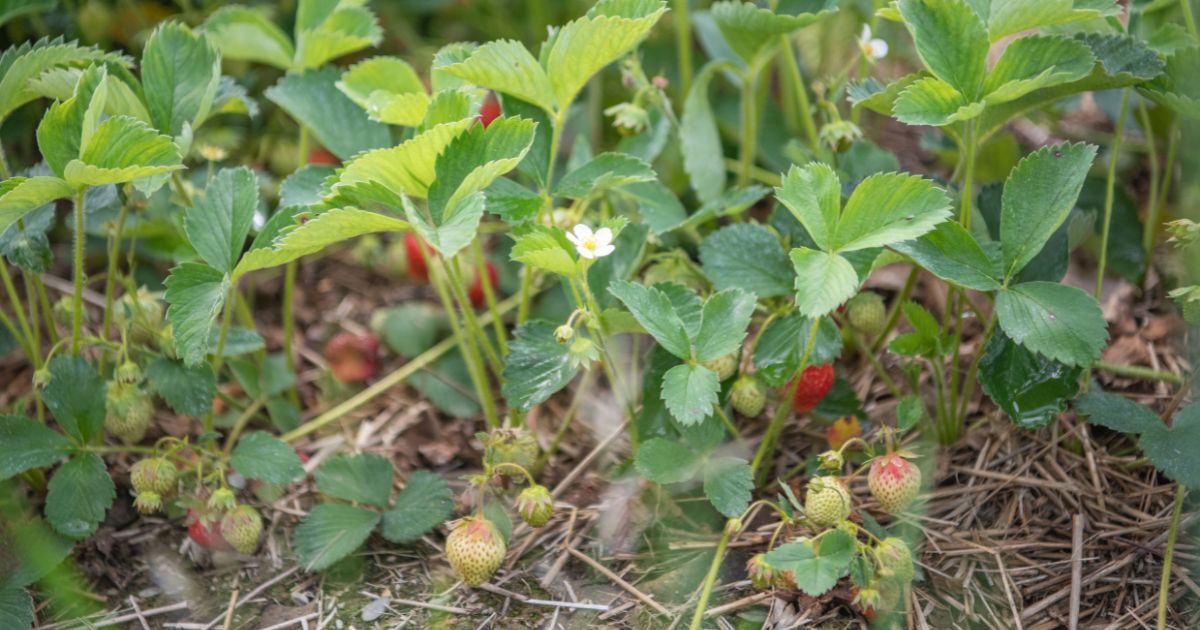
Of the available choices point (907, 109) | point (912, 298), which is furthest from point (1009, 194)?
point (912, 298)

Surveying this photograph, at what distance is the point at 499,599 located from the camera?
148 cm

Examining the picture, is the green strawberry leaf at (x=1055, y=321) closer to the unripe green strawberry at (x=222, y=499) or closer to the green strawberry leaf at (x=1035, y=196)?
the green strawberry leaf at (x=1035, y=196)

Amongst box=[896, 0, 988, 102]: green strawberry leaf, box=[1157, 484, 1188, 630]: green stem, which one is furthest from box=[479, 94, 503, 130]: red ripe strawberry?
box=[1157, 484, 1188, 630]: green stem

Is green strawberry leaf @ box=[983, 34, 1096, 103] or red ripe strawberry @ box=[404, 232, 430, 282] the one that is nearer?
green strawberry leaf @ box=[983, 34, 1096, 103]

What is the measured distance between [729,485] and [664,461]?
0.32 ft

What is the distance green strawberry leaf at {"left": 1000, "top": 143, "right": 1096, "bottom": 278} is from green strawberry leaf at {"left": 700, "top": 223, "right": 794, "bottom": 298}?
1.00ft

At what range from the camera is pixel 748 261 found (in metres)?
1.54

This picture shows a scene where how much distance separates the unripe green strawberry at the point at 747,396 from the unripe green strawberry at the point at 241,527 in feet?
2.32

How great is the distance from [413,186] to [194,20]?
1121 millimetres

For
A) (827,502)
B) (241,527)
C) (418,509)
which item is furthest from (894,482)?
(241,527)

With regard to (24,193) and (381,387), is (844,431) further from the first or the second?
(24,193)

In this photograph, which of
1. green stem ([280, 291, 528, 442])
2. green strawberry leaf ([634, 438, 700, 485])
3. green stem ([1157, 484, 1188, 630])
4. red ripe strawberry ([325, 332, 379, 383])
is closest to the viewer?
green stem ([1157, 484, 1188, 630])

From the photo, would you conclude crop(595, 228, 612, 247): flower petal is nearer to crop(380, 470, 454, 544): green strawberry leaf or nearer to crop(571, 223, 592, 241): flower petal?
crop(571, 223, 592, 241): flower petal

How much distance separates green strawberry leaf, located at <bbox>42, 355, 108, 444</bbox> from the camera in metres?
1.48
